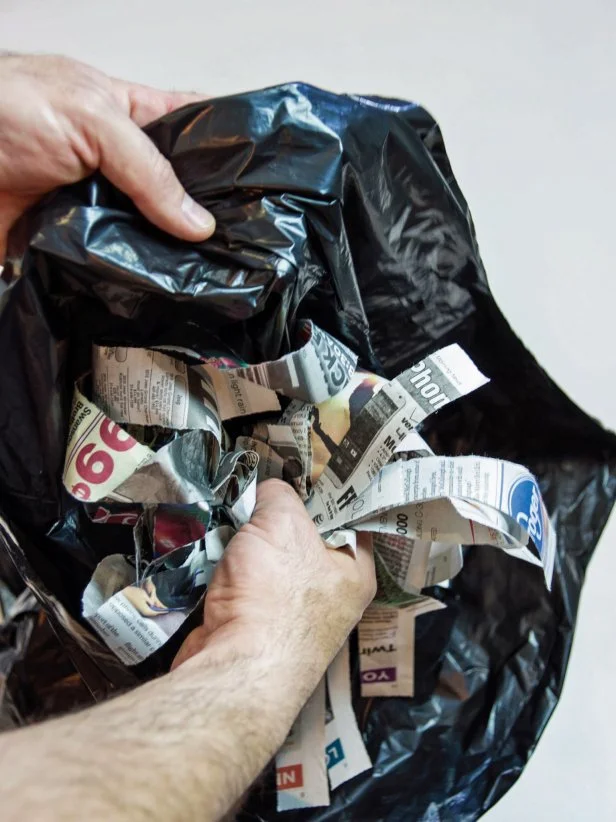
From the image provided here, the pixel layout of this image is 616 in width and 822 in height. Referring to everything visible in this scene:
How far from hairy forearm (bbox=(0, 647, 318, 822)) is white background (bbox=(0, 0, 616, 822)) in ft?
1.26

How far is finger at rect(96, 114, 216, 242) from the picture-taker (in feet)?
1.42

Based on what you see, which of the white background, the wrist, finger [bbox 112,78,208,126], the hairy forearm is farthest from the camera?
the white background

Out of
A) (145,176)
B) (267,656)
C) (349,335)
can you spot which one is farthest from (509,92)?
(267,656)

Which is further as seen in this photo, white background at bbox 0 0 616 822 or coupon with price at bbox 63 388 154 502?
white background at bbox 0 0 616 822

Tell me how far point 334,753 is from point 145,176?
1.60 feet

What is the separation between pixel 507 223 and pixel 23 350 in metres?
0.51

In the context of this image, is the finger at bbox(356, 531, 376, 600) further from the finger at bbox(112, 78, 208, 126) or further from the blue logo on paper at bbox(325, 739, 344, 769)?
the finger at bbox(112, 78, 208, 126)

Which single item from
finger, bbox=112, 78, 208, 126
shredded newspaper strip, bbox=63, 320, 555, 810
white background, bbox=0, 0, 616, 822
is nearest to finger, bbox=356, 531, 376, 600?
shredded newspaper strip, bbox=63, 320, 555, 810

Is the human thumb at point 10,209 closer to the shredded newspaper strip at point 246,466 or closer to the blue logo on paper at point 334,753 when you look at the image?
the shredded newspaper strip at point 246,466

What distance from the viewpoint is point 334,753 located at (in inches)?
23.5

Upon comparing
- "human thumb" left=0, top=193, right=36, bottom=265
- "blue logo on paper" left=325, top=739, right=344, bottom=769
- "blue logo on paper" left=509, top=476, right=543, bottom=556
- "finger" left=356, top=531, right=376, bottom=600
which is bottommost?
"blue logo on paper" left=325, top=739, right=344, bottom=769

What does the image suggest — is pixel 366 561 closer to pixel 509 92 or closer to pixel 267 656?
pixel 267 656

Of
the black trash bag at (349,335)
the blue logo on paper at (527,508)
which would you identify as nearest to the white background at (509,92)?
the black trash bag at (349,335)

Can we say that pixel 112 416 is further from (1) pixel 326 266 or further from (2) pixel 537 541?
(2) pixel 537 541
